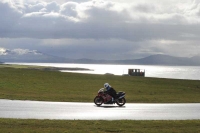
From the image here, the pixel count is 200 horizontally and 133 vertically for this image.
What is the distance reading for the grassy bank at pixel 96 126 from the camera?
43.4 feet

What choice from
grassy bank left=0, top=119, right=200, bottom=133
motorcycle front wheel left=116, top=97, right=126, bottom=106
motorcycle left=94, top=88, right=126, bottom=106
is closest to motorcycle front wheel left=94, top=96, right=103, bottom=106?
motorcycle left=94, top=88, right=126, bottom=106

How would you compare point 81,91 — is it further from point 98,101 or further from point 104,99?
point 104,99

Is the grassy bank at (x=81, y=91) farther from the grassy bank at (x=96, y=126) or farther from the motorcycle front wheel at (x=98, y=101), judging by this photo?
the grassy bank at (x=96, y=126)

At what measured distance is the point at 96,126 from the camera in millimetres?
14195

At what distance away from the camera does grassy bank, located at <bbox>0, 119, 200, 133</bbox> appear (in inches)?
521

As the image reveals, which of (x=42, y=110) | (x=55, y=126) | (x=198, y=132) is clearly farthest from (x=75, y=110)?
(x=198, y=132)

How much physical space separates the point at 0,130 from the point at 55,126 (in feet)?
7.61

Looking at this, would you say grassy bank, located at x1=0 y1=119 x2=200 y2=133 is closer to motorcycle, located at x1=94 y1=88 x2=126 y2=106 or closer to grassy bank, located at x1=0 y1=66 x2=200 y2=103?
motorcycle, located at x1=94 y1=88 x2=126 y2=106

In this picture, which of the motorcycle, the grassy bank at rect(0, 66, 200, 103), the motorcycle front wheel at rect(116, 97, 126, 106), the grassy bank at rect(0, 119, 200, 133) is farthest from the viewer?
the grassy bank at rect(0, 66, 200, 103)

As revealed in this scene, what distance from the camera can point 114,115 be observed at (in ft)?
59.4

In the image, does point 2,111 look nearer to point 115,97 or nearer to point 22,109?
point 22,109

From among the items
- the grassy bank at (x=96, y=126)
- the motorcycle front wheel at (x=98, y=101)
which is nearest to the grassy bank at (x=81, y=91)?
the motorcycle front wheel at (x=98, y=101)

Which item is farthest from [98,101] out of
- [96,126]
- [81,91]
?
[81,91]

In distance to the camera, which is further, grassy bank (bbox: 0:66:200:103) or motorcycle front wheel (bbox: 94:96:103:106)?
grassy bank (bbox: 0:66:200:103)
